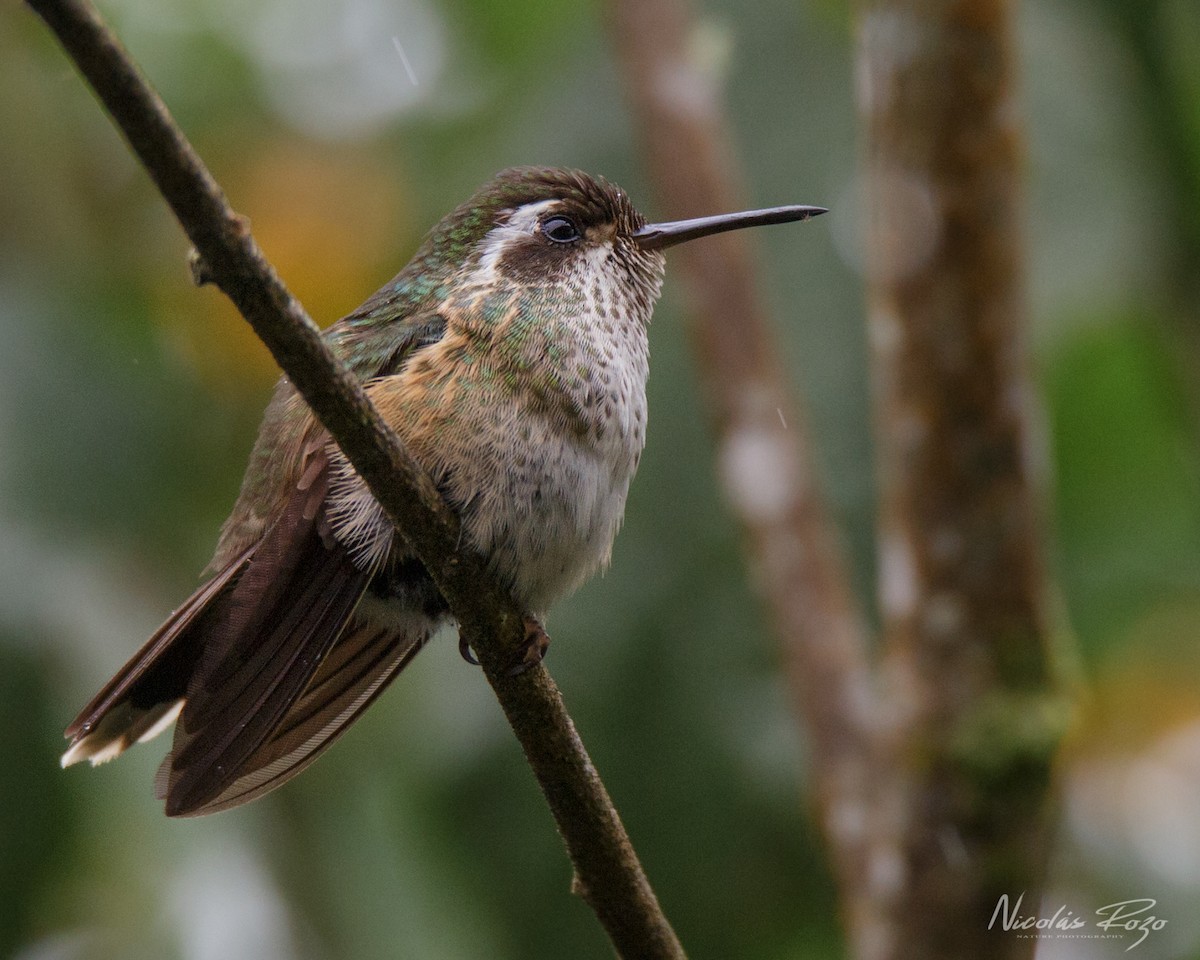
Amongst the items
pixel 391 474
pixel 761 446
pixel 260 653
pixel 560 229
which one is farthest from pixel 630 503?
pixel 391 474

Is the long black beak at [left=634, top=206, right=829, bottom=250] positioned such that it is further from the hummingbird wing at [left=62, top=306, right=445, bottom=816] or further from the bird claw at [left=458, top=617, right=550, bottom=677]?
the bird claw at [left=458, top=617, right=550, bottom=677]

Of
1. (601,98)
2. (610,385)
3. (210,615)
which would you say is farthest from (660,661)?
(601,98)

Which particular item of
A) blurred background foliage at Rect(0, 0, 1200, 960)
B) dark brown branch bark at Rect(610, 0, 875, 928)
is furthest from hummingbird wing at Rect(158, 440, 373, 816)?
dark brown branch bark at Rect(610, 0, 875, 928)

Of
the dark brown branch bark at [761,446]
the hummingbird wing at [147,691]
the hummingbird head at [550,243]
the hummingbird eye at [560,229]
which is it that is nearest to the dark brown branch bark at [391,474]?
the hummingbird wing at [147,691]

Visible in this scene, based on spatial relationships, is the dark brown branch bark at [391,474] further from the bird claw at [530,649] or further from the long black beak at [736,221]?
the long black beak at [736,221]

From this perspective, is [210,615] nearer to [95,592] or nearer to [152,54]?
[95,592]

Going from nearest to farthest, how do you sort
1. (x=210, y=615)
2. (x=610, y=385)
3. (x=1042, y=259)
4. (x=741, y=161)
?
1. (x=210, y=615)
2. (x=610, y=385)
3. (x=1042, y=259)
4. (x=741, y=161)
